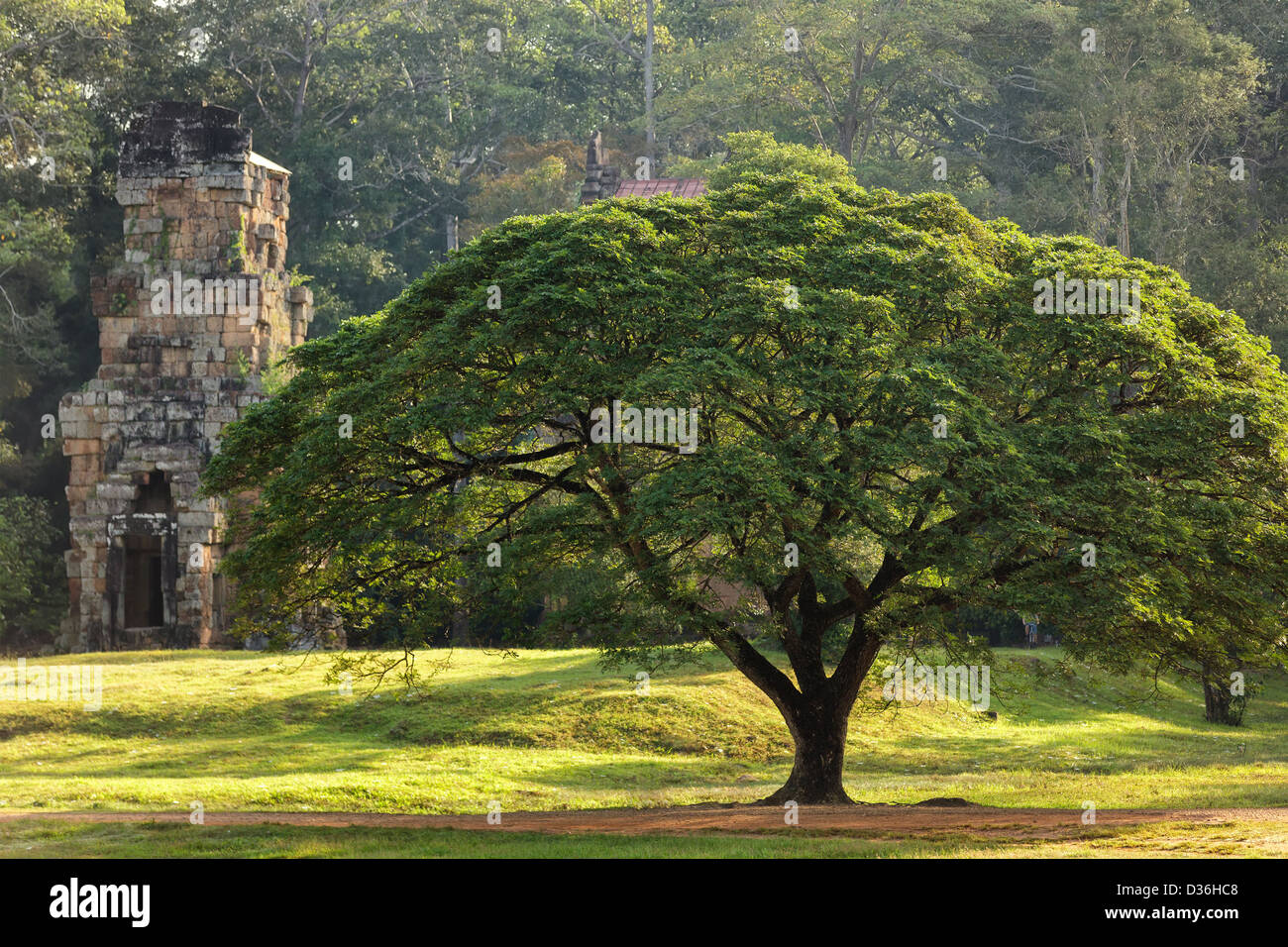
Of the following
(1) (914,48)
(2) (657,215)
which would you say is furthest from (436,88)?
(2) (657,215)

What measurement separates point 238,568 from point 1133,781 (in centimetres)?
1402

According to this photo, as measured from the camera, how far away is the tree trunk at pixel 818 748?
21375mm

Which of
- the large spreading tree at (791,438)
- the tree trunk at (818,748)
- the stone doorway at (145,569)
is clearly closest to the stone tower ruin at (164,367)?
the stone doorway at (145,569)

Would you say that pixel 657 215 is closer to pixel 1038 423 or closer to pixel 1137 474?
pixel 1038 423

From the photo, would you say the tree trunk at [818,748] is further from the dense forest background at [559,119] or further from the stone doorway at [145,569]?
the dense forest background at [559,119]

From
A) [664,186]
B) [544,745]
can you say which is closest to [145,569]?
[544,745]

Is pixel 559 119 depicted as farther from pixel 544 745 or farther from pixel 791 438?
pixel 791 438

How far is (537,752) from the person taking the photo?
26938 mm

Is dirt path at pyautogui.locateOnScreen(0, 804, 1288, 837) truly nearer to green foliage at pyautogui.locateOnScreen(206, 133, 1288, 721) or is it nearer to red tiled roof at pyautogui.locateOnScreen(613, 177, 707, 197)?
green foliage at pyautogui.locateOnScreen(206, 133, 1288, 721)

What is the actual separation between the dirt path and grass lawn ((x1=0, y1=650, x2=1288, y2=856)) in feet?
2.53

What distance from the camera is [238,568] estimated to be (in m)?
19.8

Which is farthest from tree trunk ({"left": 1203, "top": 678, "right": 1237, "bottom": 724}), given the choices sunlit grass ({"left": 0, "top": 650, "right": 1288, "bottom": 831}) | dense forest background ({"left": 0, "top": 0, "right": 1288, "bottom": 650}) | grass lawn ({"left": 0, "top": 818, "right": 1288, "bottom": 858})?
grass lawn ({"left": 0, "top": 818, "right": 1288, "bottom": 858})

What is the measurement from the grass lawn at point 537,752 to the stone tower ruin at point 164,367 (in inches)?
221

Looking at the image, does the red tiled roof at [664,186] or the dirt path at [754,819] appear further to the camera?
the red tiled roof at [664,186]
